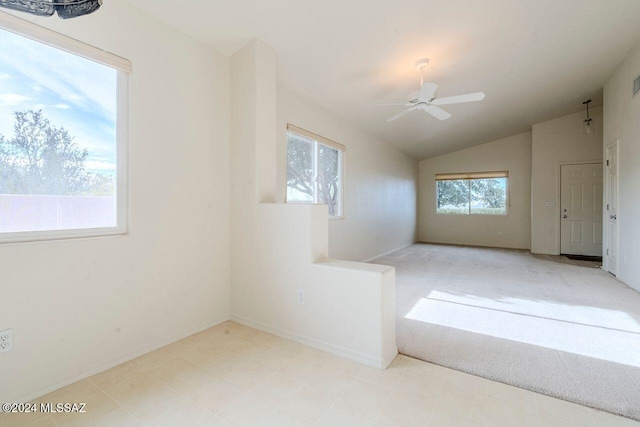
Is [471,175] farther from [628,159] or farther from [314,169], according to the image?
[314,169]

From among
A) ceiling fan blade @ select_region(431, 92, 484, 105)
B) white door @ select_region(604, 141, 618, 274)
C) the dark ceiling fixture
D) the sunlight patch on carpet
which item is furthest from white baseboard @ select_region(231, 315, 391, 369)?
white door @ select_region(604, 141, 618, 274)

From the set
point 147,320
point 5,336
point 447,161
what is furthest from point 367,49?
point 447,161

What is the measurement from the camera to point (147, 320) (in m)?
2.14

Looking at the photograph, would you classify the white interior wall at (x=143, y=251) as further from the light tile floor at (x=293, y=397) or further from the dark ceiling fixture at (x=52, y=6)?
the dark ceiling fixture at (x=52, y=6)

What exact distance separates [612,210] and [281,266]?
5231 mm

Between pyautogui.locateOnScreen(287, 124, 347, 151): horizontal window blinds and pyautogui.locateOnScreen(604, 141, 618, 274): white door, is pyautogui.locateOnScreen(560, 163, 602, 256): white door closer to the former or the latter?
pyautogui.locateOnScreen(604, 141, 618, 274): white door

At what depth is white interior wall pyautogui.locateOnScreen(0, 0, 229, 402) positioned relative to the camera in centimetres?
163

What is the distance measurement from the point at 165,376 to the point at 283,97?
3009 mm

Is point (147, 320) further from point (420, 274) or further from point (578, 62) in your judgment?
point (578, 62)

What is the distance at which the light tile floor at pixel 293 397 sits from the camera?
4.69ft

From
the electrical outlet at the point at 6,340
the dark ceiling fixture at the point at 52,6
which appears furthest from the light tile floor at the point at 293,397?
the dark ceiling fixture at the point at 52,6

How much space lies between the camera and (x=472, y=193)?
787cm

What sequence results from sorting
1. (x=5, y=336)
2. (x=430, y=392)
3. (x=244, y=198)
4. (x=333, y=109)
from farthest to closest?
1. (x=333, y=109)
2. (x=244, y=198)
3. (x=430, y=392)
4. (x=5, y=336)

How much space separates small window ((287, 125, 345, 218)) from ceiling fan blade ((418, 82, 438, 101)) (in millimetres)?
1484
